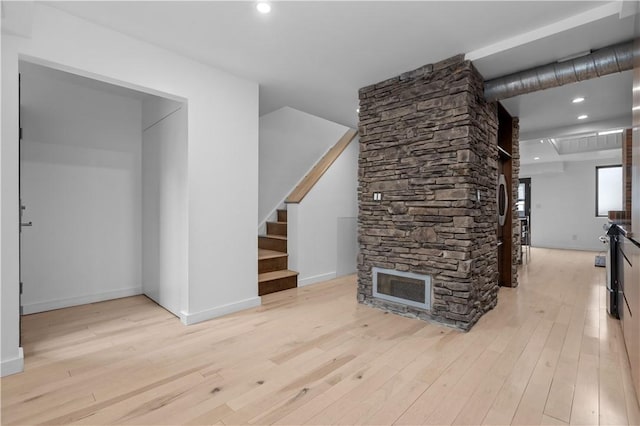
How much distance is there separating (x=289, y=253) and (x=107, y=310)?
7.09 ft

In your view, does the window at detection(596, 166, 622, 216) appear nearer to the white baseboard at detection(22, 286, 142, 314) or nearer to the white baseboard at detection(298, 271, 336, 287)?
the white baseboard at detection(298, 271, 336, 287)

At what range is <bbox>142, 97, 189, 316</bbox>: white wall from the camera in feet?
9.71

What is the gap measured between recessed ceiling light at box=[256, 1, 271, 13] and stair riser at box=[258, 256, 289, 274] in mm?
2857

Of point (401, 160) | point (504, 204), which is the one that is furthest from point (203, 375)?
point (504, 204)

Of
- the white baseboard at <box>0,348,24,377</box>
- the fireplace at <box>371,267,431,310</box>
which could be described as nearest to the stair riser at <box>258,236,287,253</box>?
the fireplace at <box>371,267,431,310</box>

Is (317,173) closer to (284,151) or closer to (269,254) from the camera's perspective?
(284,151)

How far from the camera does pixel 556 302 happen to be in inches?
138

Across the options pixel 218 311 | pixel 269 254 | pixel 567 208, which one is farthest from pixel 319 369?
pixel 567 208

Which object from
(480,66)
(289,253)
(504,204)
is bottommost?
(289,253)

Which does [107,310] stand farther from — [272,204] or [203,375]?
[272,204]

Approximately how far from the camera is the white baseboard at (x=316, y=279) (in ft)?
14.1

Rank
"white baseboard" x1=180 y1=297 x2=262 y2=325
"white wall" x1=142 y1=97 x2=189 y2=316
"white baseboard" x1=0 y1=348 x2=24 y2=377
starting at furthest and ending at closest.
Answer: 1. "white wall" x1=142 y1=97 x2=189 y2=316
2. "white baseboard" x1=180 y1=297 x2=262 y2=325
3. "white baseboard" x1=0 y1=348 x2=24 y2=377

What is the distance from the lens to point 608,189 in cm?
785

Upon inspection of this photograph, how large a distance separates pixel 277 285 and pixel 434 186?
224 centimetres
